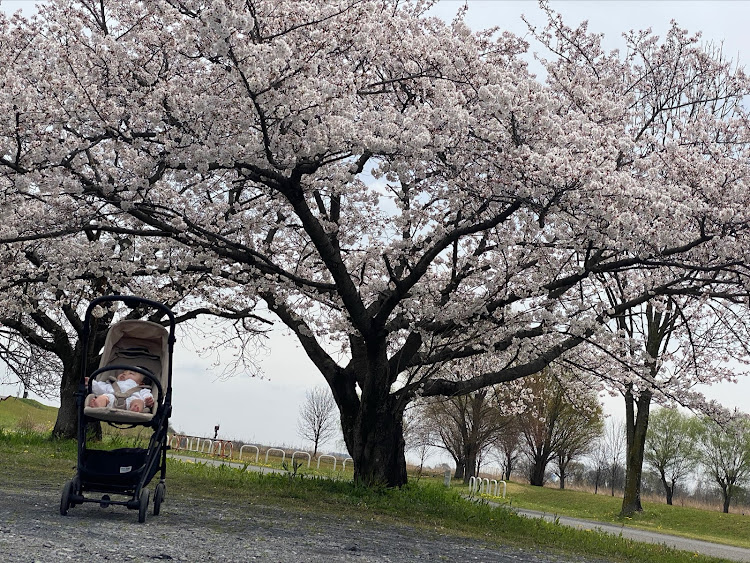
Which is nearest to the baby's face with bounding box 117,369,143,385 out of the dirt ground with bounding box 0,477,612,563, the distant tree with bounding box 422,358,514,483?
the dirt ground with bounding box 0,477,612,563

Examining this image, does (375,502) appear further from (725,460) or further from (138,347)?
(725,460)

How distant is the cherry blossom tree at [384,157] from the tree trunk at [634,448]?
10.6 metres

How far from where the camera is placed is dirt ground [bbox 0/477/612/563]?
18.7 ft

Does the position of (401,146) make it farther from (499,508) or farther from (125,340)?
(499,508)

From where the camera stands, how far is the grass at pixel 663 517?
22.8 meters

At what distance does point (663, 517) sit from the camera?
26453 millimetres

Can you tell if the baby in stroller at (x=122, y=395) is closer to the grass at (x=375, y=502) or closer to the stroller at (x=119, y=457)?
the stroller at (x=119, y=457)

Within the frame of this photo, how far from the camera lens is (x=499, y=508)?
44.2 feet

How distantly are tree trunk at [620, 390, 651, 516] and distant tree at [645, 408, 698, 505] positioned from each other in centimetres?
2696

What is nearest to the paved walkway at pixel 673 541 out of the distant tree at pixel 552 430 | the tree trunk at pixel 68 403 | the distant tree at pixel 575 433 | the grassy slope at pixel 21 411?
the tree trunk at pixel 68 403

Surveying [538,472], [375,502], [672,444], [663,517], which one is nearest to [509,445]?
[538,472]

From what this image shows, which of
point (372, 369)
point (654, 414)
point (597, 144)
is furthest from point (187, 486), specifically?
point (654, 414)

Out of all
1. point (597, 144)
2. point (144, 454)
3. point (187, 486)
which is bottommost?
point (187, 486)

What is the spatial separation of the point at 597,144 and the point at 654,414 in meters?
45.7
